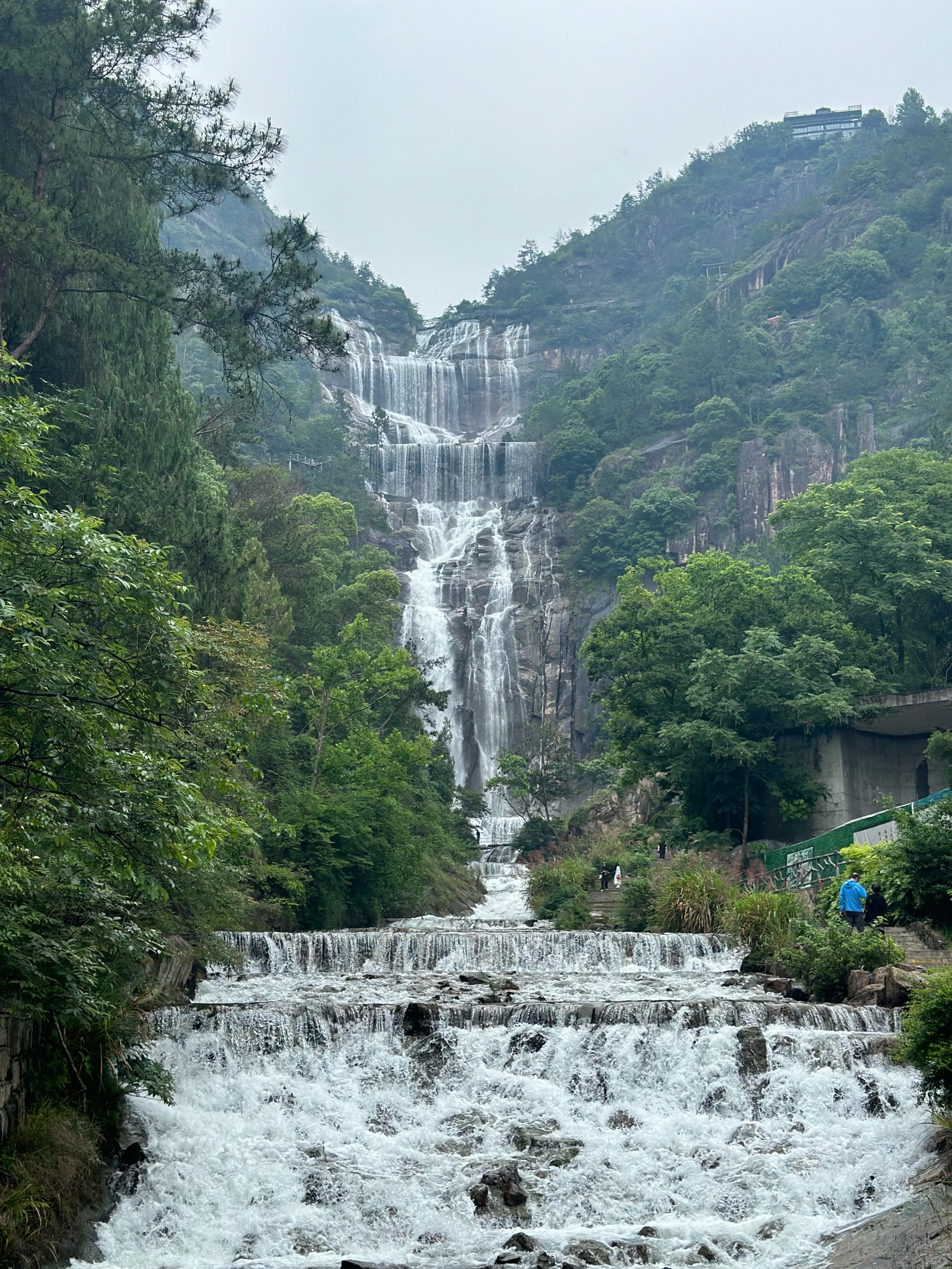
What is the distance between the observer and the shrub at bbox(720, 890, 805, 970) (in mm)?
18453

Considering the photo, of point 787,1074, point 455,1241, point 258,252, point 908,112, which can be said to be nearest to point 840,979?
point 787,1074

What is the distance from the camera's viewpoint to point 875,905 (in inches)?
708

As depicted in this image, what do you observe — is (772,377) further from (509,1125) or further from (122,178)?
(509,1125)

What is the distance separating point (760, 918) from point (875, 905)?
1.96 metres

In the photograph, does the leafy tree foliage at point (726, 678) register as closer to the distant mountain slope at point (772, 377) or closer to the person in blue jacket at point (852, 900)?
the person in blue jacket at point (852, 900)

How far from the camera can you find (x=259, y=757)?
25.9 metres

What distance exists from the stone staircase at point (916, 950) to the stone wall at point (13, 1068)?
1091 cm

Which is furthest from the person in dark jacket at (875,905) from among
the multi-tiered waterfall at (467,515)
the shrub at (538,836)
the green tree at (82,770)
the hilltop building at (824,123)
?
the hilltop building at (824,123)

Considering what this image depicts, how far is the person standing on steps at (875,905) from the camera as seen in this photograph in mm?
17812

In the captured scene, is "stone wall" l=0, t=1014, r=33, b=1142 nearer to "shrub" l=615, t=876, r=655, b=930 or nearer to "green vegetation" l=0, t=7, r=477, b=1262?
"green vegetation" l=0, t=7, r=477, b=1262

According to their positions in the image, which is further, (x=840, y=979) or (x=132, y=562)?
(x=840, y=979)

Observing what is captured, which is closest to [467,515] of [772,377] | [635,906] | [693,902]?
[772,377]

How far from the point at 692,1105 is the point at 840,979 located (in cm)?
410

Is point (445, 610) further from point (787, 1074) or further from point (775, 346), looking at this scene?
point (787, 1074)
